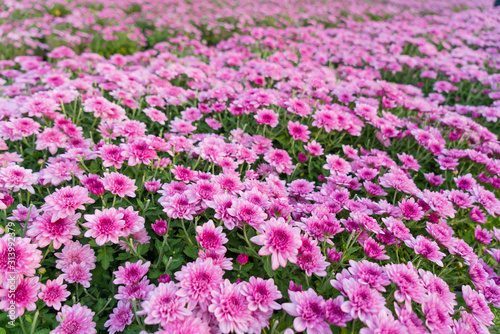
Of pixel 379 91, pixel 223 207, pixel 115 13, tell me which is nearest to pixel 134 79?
pixel 223 207

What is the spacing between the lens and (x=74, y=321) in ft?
5.44

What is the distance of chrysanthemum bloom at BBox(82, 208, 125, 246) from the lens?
1.78 meters

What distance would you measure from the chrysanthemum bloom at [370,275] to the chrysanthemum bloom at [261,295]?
48cm

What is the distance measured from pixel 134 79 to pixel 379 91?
3467mm

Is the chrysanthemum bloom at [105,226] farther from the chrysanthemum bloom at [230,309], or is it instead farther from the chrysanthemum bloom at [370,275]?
the chrysanthemum bloom at [370,275]

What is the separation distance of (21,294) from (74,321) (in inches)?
12.5

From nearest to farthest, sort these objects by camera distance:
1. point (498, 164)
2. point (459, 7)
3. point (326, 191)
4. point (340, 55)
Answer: point (326, 191) → point (498, 164) → point (340, 55) → point (459, 7)

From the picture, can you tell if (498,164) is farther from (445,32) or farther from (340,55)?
(445,32)

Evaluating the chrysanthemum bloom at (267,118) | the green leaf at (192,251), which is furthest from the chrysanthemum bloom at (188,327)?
the chrysanthemum bloom at (267,118)

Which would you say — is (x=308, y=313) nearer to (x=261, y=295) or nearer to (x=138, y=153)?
(x=261, y=295)

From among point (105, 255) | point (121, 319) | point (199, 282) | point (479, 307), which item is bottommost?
point (121, 319)

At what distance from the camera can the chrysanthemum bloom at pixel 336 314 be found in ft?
4.97

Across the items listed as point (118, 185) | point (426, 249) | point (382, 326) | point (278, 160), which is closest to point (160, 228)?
point (118, 185)

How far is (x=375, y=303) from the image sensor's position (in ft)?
4.99
